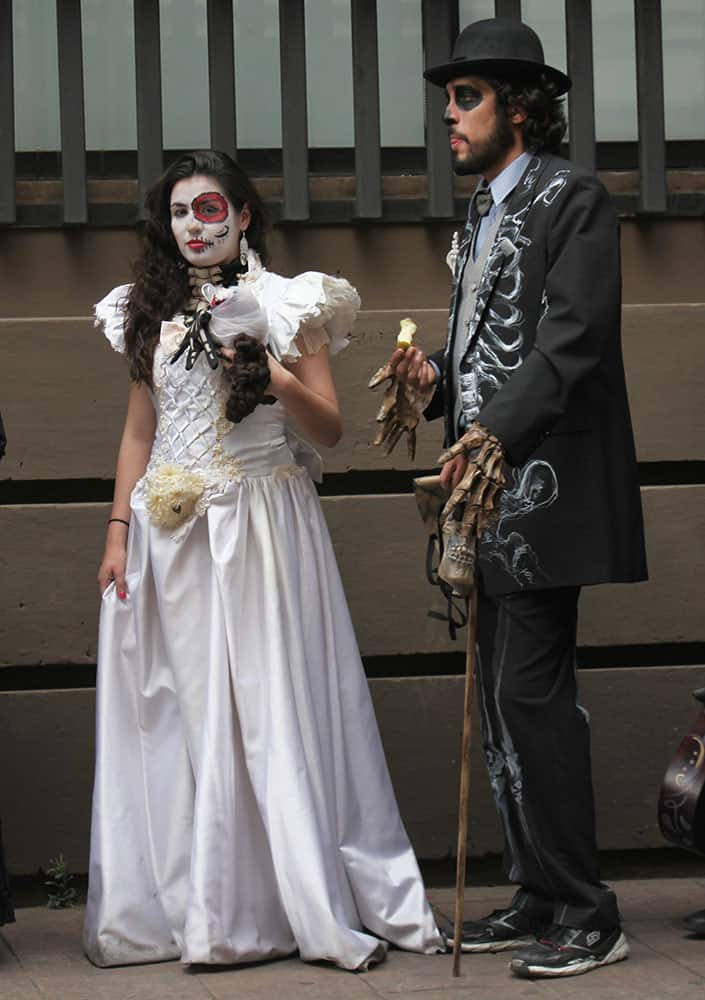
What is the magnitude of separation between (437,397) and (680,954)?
60.7 inches

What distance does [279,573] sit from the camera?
4527mm

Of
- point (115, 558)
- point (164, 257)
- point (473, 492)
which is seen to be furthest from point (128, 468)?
point (473, 492)

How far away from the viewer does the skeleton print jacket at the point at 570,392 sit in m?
4.19

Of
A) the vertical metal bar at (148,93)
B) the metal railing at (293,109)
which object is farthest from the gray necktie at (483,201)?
the vertical metal bar at (148,93)

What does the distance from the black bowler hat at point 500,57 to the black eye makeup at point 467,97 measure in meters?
0.03

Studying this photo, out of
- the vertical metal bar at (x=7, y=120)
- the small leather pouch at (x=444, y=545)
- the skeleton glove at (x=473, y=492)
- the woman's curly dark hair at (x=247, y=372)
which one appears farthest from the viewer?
the vertical metal bar at (x=7, y=120)

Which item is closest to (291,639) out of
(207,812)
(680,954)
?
(207,812)

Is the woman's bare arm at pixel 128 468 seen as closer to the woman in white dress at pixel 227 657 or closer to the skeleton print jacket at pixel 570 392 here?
the woman in white dress at pixel 227 657

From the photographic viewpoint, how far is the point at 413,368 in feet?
14.3

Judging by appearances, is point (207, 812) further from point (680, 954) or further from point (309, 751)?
point (680, 954)

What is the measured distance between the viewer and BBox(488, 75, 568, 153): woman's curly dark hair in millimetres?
4383

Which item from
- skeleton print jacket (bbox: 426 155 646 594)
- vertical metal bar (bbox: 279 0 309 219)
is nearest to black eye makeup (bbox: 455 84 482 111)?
skeleton print jacket (bbox: 426 155 646 594)

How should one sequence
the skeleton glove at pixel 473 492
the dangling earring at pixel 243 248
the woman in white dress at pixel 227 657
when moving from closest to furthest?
1. the skeleton glove at pixel 473 492
2. the woman in white dress at pixel 227 657
3. the dangling earring at pixel 243 248

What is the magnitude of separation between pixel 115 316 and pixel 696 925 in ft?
7.29
